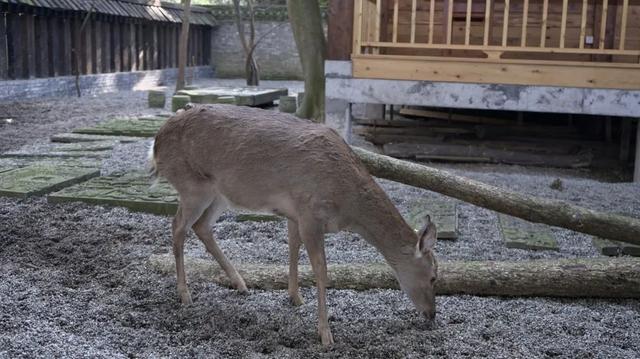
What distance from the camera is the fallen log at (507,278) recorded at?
192 inches

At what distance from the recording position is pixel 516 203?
5867mm

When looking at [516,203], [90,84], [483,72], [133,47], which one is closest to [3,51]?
[90,84]

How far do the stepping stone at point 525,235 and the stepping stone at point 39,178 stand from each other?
14.5 feet

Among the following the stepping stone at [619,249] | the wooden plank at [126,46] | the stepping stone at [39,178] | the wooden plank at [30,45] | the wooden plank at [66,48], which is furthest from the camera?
the wooden plank at [126,46]

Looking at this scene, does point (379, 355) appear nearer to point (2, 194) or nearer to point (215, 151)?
point (215, 151)

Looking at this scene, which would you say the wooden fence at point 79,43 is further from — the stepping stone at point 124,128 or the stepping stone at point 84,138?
the stepping stone at point 84,138

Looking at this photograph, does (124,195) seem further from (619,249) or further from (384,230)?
(619,249)

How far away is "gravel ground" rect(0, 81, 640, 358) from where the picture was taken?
405 centimetres

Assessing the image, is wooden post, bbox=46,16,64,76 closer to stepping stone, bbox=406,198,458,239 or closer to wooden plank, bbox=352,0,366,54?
wooden plank, bbox=352,0,366,54

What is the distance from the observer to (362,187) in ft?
13.9

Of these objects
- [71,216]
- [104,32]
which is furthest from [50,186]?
[104,32]

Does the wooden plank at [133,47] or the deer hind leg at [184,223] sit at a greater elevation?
the wooden plank at [133,47]

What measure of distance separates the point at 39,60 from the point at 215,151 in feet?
52.6

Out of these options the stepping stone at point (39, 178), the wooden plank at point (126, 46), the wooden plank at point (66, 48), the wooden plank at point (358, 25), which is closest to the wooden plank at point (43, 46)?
the wooden plank at point (66, 48)
